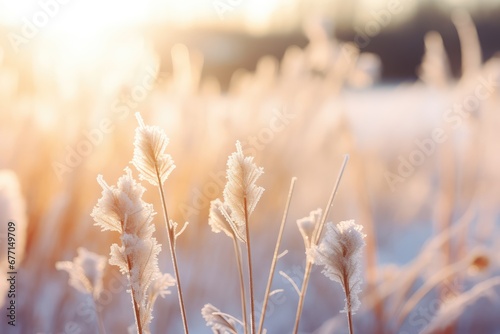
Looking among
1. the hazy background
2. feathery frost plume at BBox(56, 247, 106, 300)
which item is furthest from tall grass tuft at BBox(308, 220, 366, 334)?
the hazy background

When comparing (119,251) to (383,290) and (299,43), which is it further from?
(299,43)

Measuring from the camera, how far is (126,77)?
43.0 inches

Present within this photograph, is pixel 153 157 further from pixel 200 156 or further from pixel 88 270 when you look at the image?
pixel 200 156

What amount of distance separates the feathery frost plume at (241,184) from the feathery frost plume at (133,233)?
5 centimetres

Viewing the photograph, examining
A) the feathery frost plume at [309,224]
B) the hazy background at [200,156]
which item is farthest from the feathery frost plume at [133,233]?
the hazy background at [200,156]

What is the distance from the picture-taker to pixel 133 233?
0.40m

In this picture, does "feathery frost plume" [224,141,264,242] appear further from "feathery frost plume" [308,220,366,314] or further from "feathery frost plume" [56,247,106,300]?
"feathery frost plume" [56,247,106,300]

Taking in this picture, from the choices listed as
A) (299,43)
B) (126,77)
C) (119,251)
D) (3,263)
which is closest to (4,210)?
(3,263)

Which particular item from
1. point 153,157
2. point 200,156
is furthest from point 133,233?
point 200,156

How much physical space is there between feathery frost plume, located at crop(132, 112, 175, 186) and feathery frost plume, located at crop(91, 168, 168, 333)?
0.01 meters

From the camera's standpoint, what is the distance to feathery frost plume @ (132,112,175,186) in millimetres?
402

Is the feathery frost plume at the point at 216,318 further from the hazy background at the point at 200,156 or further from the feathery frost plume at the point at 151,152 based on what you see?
the hazy background at the point at 200,156

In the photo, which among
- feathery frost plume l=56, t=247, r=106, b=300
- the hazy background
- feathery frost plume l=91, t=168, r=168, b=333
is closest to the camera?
feathery frost plume l=91, t=168, r=168, b=333

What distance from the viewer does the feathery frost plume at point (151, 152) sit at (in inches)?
15.8
